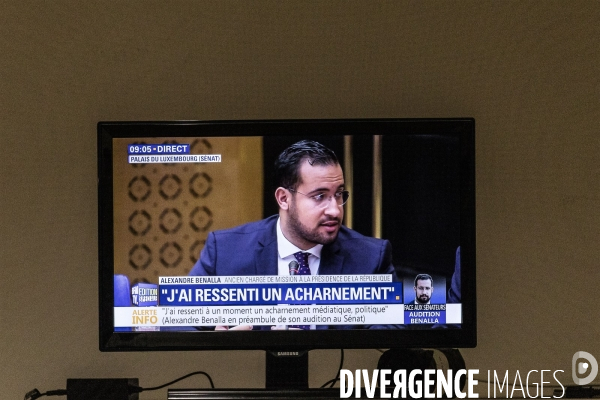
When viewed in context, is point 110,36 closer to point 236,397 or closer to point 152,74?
point 152,74

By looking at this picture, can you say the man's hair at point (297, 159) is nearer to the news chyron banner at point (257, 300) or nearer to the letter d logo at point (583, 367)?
the news chyron banner at point (257, 300)

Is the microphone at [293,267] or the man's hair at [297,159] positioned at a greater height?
the man's hair at [297,159]

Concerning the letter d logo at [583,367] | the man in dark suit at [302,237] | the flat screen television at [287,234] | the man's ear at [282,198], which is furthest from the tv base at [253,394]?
the letter d logo at [583,367]

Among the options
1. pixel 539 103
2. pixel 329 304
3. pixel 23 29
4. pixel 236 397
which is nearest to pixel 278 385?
pixel 236 397

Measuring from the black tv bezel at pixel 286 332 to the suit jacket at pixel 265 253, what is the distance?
1.9 inches

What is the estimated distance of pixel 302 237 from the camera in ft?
4.56

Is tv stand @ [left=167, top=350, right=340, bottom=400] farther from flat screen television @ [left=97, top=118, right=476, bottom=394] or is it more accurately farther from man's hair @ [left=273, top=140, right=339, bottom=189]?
man's hair @ [left=273, top=140, right=339, bottom=189]

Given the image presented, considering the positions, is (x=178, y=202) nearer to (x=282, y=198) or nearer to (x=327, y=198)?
(x=282, y=198)

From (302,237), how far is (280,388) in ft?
1.16

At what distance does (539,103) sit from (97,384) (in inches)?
52.4

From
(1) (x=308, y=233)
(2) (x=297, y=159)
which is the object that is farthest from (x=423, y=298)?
(2) (x=297, y=159)

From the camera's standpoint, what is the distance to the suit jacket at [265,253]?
1381 mm

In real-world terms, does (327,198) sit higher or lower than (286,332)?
higher

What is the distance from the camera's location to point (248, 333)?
4.55ft
